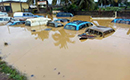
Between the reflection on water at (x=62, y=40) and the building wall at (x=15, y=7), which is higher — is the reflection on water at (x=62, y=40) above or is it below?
below

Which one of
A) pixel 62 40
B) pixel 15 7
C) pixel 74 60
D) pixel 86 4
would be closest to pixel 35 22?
pixel 62 40

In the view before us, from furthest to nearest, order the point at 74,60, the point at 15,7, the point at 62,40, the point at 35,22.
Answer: the point at 15,7, the point at 35,22, the point at 62,40, the point at 74,60

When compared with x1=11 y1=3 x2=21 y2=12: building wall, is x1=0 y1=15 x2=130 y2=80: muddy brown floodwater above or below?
below

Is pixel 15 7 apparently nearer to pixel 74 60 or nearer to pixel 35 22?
pixel 35 22

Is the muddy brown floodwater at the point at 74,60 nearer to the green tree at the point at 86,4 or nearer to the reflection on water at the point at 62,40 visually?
the reflection on water at the point at 62,40

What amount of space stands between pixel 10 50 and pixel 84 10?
2653 cm

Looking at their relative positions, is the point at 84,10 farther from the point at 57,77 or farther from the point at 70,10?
the point at 57,77

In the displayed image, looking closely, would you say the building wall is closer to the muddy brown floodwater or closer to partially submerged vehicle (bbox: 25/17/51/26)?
partially submerged vehicle (bbox: 25/17/51/26)

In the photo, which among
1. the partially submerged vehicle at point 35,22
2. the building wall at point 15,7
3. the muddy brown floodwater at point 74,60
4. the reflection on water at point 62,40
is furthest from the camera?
the building wall at point 15,7

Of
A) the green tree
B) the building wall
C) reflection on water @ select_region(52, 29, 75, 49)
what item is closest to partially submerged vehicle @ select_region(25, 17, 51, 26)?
reflection on water @ select_region(52, 29, 75, 49)

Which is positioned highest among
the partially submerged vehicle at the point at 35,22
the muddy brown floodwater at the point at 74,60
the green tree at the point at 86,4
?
the green tree at the point at 86,4

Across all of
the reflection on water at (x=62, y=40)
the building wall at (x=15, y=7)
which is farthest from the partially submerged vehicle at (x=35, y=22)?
the building wall at (x=15, y=7)

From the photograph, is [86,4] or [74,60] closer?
[74,60]

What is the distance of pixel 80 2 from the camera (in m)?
28.2
